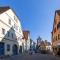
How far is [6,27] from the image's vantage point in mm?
34875

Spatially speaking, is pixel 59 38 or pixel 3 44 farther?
pixel 59 38

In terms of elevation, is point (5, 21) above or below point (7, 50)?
above

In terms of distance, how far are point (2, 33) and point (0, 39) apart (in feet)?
5.71

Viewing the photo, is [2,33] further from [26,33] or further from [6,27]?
[26,33]

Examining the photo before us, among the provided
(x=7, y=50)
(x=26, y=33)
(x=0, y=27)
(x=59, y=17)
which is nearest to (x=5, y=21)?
(x=0, y=27)


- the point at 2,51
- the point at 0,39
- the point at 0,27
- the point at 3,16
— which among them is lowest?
the point at 2,51

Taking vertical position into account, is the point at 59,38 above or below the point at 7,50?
above

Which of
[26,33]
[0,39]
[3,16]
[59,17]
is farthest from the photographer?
[26,33]

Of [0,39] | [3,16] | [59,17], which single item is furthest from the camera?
[59,17]

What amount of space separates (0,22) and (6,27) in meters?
3.91

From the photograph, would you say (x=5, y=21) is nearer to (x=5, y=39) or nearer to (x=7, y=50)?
(x=5, y=39)

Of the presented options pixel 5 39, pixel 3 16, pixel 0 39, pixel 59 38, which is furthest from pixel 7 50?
pixel 59 38

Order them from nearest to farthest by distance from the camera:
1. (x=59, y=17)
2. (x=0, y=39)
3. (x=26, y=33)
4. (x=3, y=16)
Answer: (x=0, y=39)
(x=3, y=16)
(x=59, y=17)
(x=26, y=33)

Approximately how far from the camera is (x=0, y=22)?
31109 millimetres
